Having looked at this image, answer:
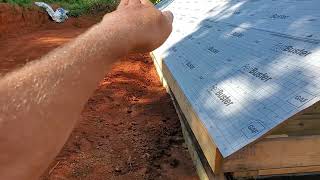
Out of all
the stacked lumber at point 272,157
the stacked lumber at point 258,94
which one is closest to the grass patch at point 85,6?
the stacked lumber at point 258,94

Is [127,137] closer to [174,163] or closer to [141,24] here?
[174,163]

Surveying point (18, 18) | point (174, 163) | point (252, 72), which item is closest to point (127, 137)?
point (174, 163)

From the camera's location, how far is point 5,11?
48.8 feet

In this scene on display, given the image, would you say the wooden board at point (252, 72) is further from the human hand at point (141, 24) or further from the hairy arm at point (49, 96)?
the hairy arm at point (49, 96)

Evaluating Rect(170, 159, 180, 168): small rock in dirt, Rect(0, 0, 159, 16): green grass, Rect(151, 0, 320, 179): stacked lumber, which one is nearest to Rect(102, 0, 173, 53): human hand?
Rect(151, 0, 320, 179): stacked lumber

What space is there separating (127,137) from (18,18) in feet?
38.6

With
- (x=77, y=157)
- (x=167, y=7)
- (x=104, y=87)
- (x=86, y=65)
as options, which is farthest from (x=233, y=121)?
(x=167, y=7)

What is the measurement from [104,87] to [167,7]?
3323mm

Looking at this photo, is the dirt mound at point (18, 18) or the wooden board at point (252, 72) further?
the dirt mound at point (18, 18)

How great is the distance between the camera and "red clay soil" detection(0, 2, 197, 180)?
4.41m

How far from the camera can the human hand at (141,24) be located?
1.41m

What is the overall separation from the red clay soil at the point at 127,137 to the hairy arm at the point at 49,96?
5.08 ft

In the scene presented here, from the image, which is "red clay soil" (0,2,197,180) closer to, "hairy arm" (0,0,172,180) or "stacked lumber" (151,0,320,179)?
"stacked lumber" (151,0,320,179)

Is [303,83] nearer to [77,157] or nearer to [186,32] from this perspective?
[77,157]
